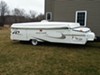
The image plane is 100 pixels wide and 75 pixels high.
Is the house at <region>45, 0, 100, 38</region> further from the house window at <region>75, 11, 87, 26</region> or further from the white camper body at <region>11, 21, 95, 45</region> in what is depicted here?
the white camper body at <region>11, 21, 95, 45</region>

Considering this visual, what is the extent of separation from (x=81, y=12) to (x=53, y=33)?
405 centimetres

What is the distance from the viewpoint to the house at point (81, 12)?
13789 millimetres

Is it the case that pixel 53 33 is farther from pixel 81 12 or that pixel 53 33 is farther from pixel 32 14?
pixel 32 14

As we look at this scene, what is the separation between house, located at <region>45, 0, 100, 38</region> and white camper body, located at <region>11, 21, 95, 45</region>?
8.63ft

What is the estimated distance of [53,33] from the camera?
445 inches

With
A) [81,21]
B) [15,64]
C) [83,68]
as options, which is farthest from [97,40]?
[15,64]

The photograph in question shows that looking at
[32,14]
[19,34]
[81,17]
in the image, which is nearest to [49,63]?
[19,34]

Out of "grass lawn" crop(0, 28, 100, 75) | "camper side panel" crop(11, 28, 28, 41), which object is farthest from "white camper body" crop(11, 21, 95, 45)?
"grass lawn" crop(0, 28, 100, 75)

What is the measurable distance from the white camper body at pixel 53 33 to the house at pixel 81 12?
2.63m

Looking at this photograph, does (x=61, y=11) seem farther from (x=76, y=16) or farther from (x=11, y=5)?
(x=11, y=5)

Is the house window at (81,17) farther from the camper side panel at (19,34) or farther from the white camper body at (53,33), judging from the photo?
the camper side panel at (19,34)

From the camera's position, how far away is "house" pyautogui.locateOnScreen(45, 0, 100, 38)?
45.2ft

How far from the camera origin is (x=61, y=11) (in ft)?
48.9

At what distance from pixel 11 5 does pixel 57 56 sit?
62297 mm
